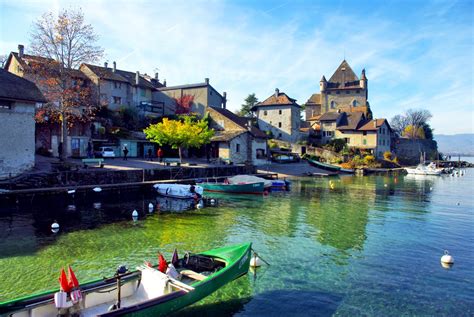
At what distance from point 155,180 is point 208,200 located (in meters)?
8.65

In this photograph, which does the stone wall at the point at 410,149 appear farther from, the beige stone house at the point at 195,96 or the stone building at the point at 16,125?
the stone building at the point at 16,125

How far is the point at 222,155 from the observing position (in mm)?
52469

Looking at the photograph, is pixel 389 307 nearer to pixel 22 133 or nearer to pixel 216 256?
pixel 216 256

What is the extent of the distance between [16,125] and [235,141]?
28715 millimetres

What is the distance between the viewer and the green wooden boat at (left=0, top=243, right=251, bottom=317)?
905 centimetres

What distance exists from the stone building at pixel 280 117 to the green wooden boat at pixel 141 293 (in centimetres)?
6500

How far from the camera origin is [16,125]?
31.0m

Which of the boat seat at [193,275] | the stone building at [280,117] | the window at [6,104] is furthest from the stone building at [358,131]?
the boat seat at [193,275]

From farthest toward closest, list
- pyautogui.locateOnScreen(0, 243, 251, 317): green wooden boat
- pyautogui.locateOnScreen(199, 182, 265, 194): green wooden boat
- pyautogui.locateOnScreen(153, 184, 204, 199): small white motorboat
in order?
pyautogui.locateOnScreen(199, 182, 265, 194): green wooden boat < pyautogui.locateOnScreen(153, 184, 204, 199): small white motorboat < pyautogui.locateOnScreen(0, 243, 251, 317): green wooden boat

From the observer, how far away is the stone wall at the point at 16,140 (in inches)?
1182

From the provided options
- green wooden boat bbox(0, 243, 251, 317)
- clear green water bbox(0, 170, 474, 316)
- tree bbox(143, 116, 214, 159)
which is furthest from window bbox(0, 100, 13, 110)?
green wooden boat bbox(0, 243, 251, 317)

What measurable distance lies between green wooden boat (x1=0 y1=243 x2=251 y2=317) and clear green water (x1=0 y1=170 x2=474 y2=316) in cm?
98

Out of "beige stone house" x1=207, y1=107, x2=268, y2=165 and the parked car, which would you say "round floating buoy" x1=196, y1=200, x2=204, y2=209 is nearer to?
the parked car

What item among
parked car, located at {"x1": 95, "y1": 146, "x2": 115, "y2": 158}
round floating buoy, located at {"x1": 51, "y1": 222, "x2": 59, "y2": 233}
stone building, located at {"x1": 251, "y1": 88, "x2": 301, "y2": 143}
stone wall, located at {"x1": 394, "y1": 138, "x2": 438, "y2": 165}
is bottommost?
round floating buoy, located at {"x1": 51, "y1": 222, "x2": 59, "y2": 233}
